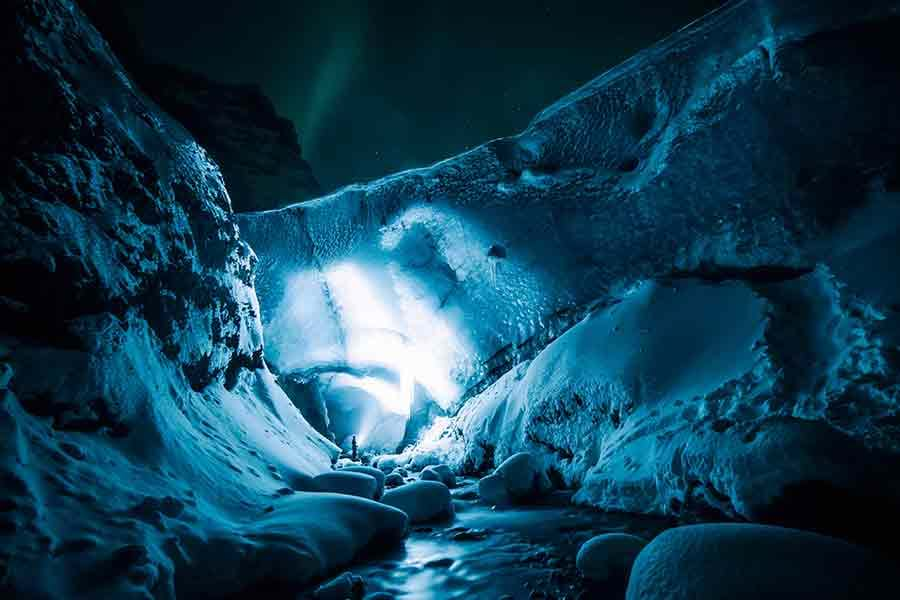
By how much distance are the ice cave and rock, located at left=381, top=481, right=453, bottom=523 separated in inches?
1.2

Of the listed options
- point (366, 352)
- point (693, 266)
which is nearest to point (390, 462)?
point (366, 352)

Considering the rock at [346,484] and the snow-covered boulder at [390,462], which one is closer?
the rock at [346,484]

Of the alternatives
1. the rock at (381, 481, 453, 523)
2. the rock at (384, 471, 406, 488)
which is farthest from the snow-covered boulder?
the rock at (381, 481, 453, 523)

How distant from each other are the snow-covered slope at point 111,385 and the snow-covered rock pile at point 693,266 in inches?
94.6

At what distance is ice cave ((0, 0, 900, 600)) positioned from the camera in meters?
1.87

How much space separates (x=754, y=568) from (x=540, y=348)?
5889 millimetres

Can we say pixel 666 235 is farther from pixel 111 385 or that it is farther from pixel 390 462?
pixel 390 462

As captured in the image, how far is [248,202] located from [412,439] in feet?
33.2

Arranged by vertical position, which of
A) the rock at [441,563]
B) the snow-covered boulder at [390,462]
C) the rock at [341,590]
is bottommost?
the snow-covered boulder at [390,462]

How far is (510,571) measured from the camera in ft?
7.76

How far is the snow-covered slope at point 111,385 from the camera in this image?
5.39 ft

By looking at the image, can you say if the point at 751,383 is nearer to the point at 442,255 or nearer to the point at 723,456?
the point at 723,456

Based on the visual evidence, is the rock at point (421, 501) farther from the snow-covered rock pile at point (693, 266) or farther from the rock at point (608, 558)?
the rock at point (608, 558)

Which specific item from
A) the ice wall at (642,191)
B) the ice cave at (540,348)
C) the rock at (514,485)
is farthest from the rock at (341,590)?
the ice wall at (642,191)
